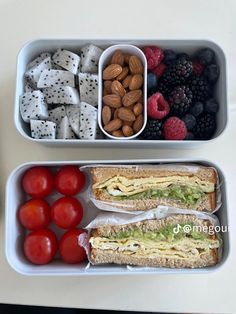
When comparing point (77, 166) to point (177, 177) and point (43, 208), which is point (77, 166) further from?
point (177, 177)

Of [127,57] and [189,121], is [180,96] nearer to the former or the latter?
[189,121]

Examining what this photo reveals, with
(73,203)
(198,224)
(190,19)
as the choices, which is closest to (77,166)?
(73,203)

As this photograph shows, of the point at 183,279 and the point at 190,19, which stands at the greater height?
the point at 190,19

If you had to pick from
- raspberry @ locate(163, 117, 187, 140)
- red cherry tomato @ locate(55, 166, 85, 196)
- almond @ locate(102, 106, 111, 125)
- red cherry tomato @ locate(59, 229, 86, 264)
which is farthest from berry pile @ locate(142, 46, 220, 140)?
red cherry tomato @ locate(59, 229, 86, 264)

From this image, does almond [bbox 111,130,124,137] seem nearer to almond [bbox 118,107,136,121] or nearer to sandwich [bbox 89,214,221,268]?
almond [bbox 118,107,136,121]

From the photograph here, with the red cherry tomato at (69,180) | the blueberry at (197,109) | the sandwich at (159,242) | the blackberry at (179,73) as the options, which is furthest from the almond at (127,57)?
the sandwich at (159,242)

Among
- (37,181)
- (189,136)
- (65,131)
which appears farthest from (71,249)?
(189,136)
